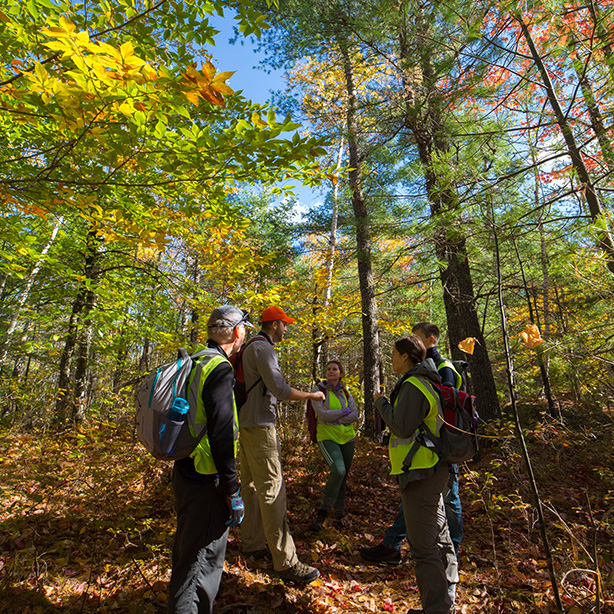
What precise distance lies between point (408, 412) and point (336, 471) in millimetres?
1922

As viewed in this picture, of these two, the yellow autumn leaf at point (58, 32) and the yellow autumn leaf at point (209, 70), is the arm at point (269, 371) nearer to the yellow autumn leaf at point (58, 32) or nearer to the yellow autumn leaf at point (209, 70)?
the yellow autumn leaf at point (209, 70)

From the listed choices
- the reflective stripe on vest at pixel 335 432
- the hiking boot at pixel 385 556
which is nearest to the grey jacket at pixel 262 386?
the reflective stripe on vest at pixel 335 432

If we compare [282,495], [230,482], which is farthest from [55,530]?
[230,482]

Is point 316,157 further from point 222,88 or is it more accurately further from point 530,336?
point 530,336

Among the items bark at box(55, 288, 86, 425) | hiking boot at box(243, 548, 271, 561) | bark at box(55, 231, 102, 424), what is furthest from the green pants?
bark at box(55, 288, 86, 425)

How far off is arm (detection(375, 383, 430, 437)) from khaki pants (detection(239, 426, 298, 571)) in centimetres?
116

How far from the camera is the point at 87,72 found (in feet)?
5.53

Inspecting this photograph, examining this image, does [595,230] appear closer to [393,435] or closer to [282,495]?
[393,435]

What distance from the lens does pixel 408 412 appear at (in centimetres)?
249

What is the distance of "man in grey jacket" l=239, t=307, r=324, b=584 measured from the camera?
2.86 meters

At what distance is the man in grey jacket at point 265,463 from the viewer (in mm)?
2859

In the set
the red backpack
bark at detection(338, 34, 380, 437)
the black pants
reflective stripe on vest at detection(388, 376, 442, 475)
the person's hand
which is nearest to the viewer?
the black pants

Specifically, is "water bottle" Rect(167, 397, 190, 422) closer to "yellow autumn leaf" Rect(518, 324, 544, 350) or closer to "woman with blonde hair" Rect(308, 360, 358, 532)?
"yellow autumn leaf" Rect(518, 324, 544, 350)

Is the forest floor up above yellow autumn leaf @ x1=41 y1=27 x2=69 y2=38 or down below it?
below
